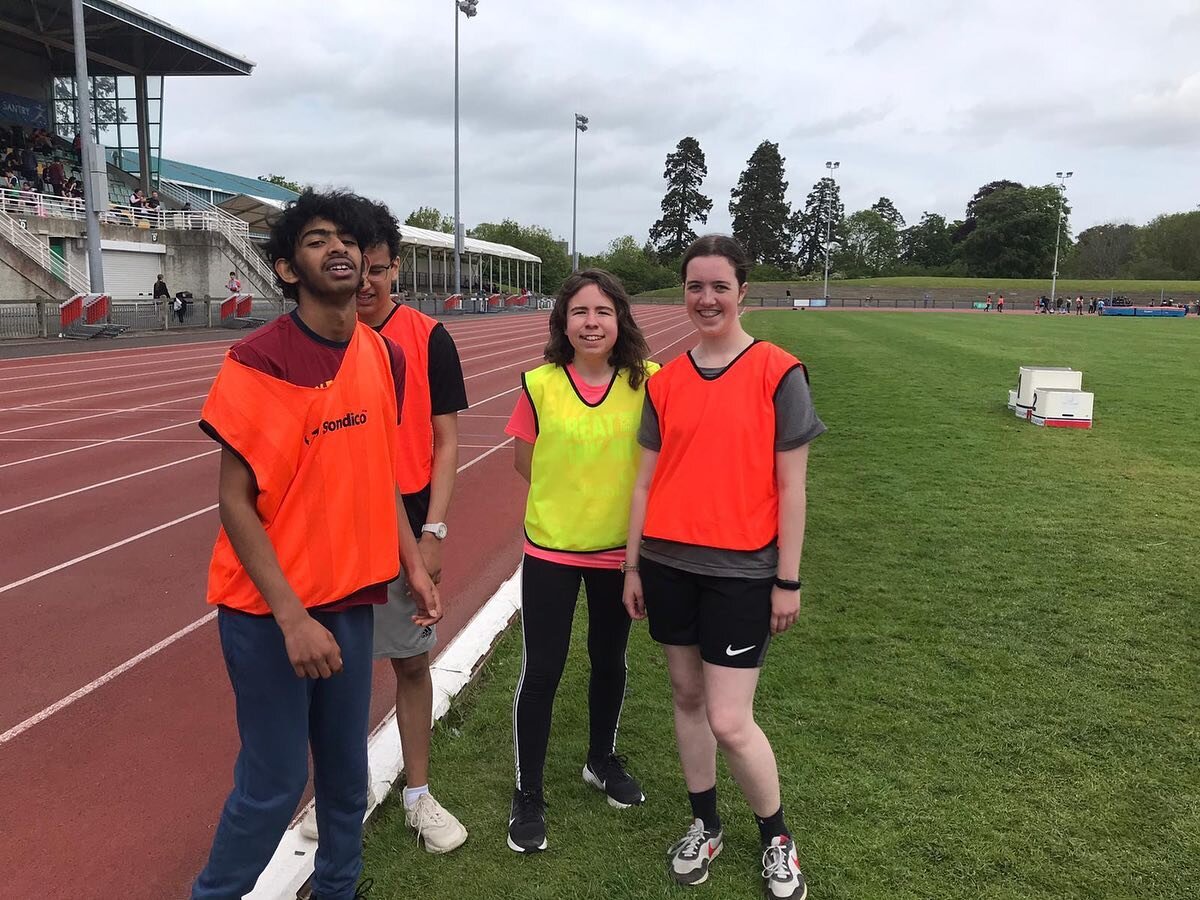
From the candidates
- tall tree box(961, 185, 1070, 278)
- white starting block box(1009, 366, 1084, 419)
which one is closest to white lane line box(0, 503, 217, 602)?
white starting block box(1009, 366, 1084, 419)

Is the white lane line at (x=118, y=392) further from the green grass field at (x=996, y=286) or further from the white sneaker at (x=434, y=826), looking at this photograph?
the green grass field at (x=996, y=286)

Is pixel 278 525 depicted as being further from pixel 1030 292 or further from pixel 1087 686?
pixel 1030 292

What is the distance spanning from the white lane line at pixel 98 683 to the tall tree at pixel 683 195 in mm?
110235

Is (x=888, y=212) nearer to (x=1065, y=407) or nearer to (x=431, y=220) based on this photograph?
(x=431, y=220)

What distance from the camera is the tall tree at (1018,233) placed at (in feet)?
299

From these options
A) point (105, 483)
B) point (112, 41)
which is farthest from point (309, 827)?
point (112, 41)

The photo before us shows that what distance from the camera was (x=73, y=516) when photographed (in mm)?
6906

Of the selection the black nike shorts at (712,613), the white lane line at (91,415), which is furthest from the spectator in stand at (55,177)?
the black nike shorts at (712,613)

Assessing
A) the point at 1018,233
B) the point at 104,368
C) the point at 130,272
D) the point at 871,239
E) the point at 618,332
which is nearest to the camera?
the point at 618,332

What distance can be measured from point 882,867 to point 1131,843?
0.82 m

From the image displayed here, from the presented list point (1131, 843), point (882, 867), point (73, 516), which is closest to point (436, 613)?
point (882, 867)

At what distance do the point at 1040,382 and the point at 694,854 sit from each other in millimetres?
10013

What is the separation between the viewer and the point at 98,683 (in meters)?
4.02

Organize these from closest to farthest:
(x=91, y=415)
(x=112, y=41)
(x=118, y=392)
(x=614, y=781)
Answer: (x=614, y=781)
(x=91, y=415)
(x=118, y=392)
(x=112, y=41)
